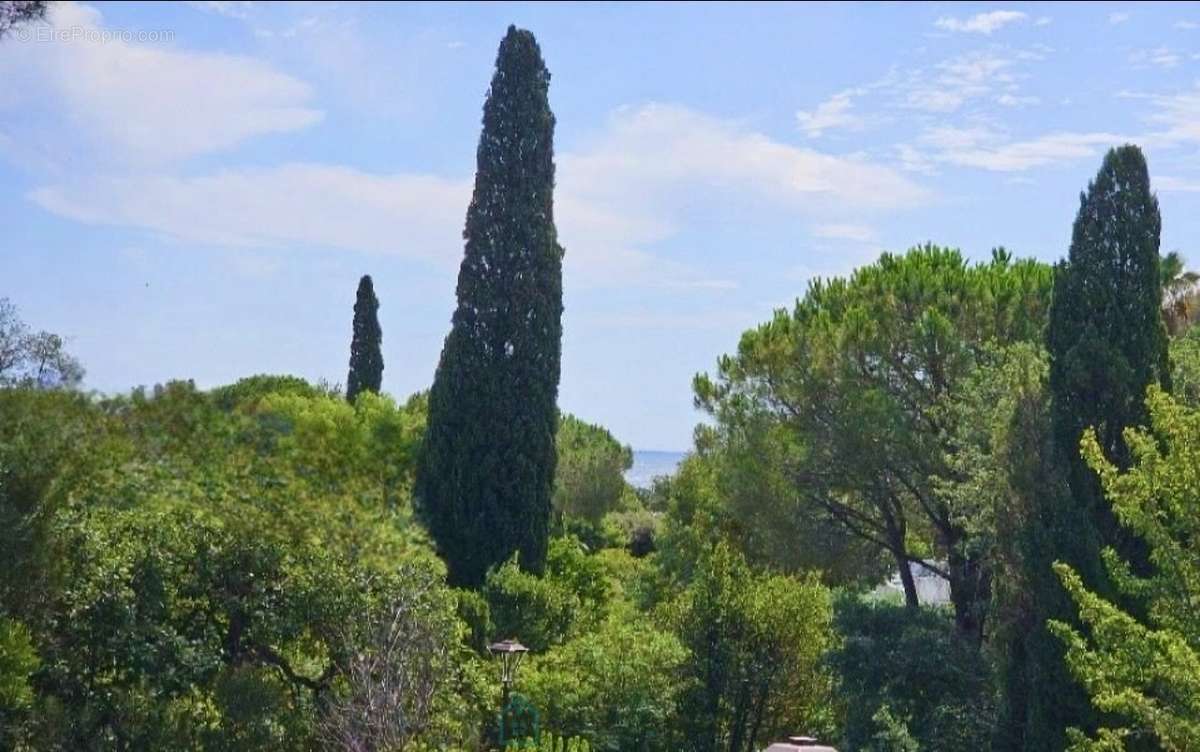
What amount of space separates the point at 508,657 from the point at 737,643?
2577 mm

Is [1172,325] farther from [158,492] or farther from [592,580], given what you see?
[158,492]

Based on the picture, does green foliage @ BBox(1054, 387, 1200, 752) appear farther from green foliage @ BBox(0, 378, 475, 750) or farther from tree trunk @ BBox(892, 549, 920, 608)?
tree trunk @ BBox(892, 549, 920, 608)

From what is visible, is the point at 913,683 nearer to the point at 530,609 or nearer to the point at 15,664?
the point at 530,609

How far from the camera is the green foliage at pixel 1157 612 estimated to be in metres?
8.96

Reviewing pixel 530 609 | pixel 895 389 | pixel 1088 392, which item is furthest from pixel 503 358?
pixel 1088 392

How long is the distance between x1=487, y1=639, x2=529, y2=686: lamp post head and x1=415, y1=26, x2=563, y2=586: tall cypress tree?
217 inches

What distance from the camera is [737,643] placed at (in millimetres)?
14125

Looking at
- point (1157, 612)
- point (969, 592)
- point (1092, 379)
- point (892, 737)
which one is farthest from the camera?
point (969, 592)


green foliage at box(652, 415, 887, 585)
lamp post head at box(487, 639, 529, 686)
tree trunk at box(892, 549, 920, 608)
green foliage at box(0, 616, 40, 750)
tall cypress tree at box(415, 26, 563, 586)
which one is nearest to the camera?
green foliage at box(0, 616, 40, 750)

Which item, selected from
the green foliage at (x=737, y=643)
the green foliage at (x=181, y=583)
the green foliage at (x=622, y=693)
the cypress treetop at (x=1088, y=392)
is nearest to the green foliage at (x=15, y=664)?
the green foliage at (x=181, y=583)

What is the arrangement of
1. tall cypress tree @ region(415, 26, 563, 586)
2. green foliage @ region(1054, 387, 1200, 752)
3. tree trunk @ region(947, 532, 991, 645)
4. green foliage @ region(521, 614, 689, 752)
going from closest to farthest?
green foliage @ region(1054, 387, 1200, 752), green foliage @ region(521, 614, 689, 752), tree trunk @ region(947, 532, 991, 645), tall cypress tree @ region(415, 26, 563, 586)

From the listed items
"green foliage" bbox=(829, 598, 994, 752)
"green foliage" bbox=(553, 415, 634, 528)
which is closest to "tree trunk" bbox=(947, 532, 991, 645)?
"green foliage" bbox=(829, 598, 994, 752)

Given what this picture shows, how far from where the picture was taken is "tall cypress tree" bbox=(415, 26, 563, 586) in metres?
19.6

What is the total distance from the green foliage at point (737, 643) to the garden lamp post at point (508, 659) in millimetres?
1925
